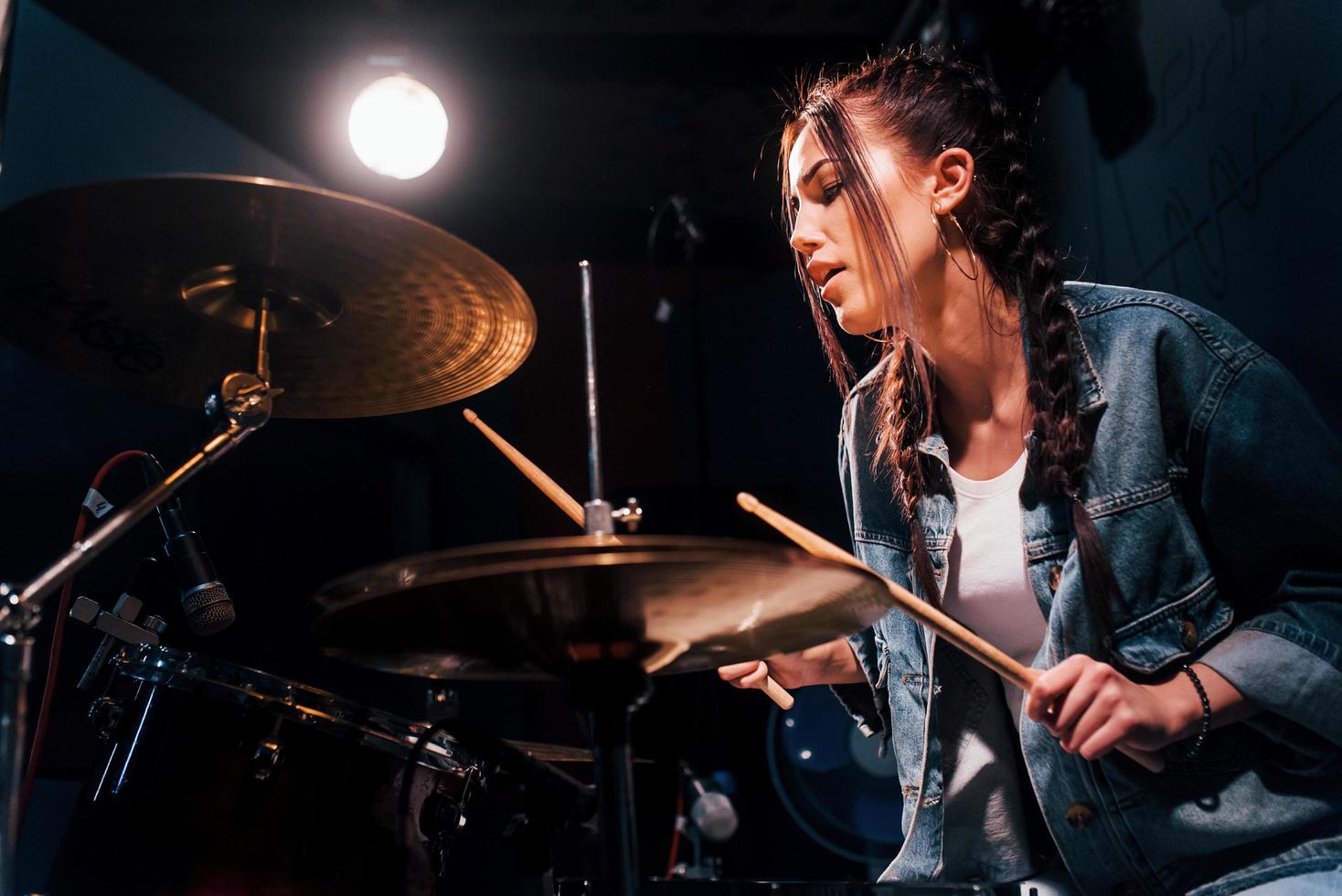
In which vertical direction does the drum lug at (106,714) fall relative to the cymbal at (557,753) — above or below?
below

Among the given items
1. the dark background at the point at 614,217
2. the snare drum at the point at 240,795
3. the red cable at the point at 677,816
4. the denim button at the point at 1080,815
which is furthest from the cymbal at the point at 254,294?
the red cable at the point at 677,816

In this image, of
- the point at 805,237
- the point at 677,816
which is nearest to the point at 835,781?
the point at 677,816

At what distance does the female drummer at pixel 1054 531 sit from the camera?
1019 mm

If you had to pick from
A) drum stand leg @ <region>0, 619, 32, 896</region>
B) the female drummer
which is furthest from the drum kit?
the female drummer

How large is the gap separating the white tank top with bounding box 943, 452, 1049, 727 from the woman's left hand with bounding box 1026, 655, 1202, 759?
0.94 ft

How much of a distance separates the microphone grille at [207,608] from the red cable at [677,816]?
163 cm

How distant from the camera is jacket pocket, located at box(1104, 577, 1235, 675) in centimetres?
111

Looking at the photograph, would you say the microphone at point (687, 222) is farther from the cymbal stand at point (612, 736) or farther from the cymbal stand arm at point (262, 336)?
the cymbal stand at point (612, 736)

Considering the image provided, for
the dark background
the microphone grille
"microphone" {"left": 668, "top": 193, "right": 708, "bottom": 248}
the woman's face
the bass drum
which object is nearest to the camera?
the microphone grille

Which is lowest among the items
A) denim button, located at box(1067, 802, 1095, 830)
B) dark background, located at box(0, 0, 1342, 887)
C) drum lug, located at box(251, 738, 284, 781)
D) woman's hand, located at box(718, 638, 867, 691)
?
denim button, located at box(1067, 802, 1095, 830)

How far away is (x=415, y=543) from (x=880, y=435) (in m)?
1.73

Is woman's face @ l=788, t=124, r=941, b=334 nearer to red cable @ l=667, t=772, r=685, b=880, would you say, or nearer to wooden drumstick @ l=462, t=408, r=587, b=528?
wooden drumstick @ l=462, t=408, r=587, b=528

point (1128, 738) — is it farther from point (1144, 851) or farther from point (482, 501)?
point (482, 501)

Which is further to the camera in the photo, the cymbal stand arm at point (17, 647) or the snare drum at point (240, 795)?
the snare drum at point (240, 795)
